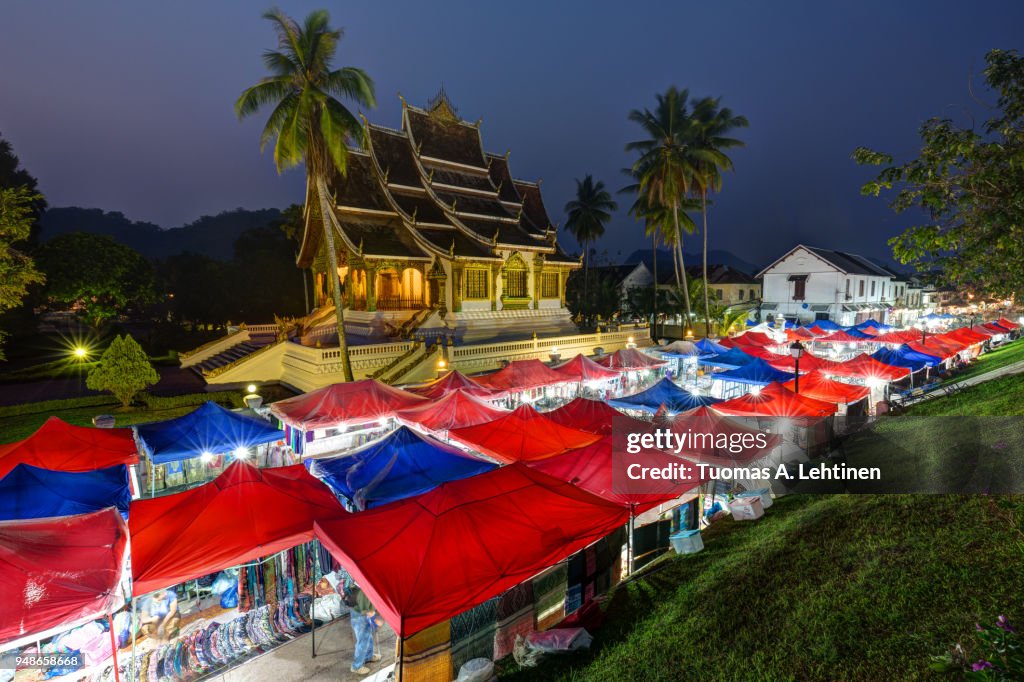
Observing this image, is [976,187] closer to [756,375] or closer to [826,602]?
[826,602]

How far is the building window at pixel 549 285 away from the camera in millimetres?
33125

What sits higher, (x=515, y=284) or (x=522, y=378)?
(x=515, y=284)

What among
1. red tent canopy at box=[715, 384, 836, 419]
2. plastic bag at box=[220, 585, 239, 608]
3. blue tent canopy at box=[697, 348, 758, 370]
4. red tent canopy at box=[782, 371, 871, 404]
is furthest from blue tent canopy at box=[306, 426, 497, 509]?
blue tent canopy at box=[697, 348, 758, 370]

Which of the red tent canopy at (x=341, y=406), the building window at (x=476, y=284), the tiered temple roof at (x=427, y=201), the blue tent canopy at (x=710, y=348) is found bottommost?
the red tent canopy at (x=341, y=406)

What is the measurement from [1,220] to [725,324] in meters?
41.1

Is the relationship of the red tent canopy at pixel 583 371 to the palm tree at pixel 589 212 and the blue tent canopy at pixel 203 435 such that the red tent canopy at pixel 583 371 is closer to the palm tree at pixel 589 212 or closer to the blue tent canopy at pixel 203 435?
the blue tent canopy at pixel 203 435

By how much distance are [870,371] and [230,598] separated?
21.2 m

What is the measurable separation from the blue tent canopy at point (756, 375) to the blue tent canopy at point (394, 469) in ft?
41.8

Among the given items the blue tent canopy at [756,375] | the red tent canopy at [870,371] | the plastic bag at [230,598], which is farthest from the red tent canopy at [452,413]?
the red tent canopy at [870,371]

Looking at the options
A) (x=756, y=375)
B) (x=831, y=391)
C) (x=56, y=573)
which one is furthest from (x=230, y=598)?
(x=756, y=375)

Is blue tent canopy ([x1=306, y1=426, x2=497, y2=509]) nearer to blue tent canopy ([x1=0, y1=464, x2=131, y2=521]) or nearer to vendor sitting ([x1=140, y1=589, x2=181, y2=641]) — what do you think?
vendor sitting ([x1=140, y1=589, x2=181, y2=641])

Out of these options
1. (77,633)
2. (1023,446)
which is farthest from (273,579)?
(1023,446)

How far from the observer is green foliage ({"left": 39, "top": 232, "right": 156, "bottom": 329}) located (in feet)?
98.9

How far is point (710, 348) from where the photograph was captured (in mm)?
24609
